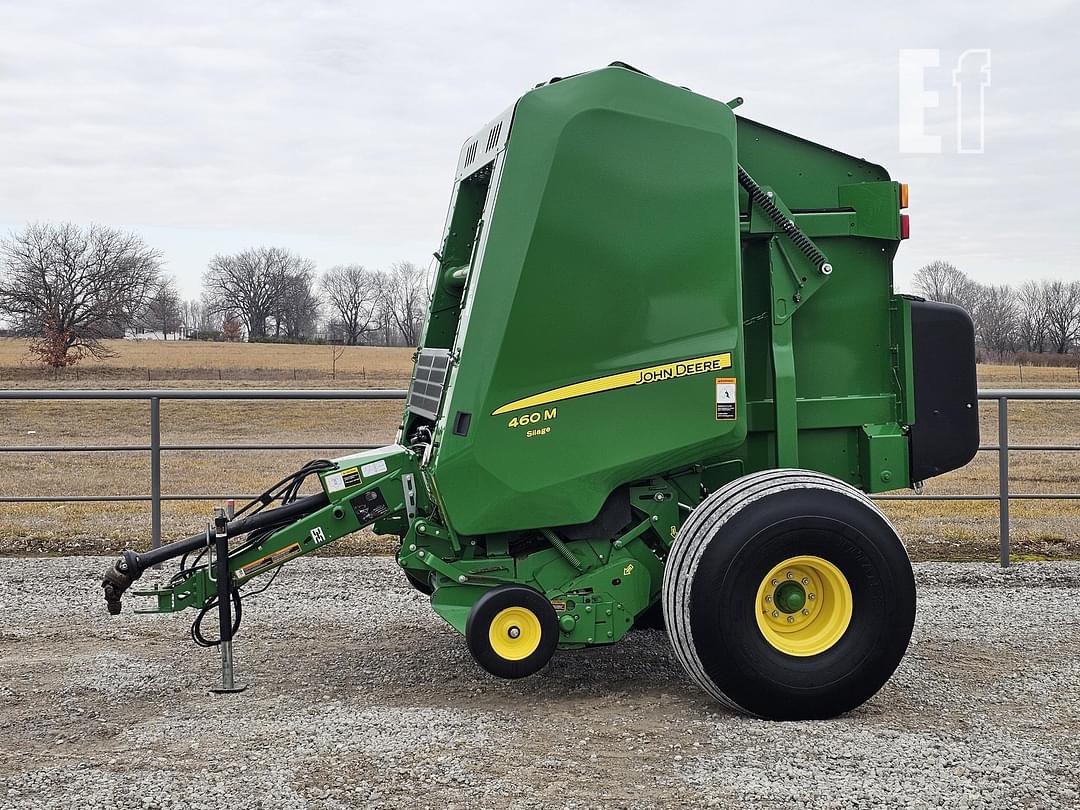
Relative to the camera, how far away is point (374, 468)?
544 centimetres

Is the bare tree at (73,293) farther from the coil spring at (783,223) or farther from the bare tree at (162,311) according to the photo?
the coil spring at (783,223)

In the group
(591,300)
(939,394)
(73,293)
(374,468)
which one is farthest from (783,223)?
(73,293)

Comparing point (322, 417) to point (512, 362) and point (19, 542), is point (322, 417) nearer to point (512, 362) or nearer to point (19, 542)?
point (19, 542)

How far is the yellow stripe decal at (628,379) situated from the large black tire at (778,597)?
591 mm

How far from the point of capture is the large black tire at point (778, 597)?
186 inches

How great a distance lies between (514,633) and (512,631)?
1cm

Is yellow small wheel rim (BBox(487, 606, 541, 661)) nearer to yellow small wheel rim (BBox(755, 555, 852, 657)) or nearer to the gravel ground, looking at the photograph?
the gravel ground

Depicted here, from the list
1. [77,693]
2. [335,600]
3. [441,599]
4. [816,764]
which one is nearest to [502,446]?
[441,599]

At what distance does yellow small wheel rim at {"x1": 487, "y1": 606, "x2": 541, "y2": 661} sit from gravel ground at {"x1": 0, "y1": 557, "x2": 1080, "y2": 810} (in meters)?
0.27

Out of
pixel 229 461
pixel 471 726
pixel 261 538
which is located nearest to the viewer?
pixel 471 726

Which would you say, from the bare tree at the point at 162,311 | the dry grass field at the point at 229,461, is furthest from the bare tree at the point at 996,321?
the bare tree at the point at 162,311

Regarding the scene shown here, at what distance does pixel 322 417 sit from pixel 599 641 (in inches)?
875

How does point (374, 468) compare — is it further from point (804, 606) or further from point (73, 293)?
point (73, 293)

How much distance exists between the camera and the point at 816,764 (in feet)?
14.0
